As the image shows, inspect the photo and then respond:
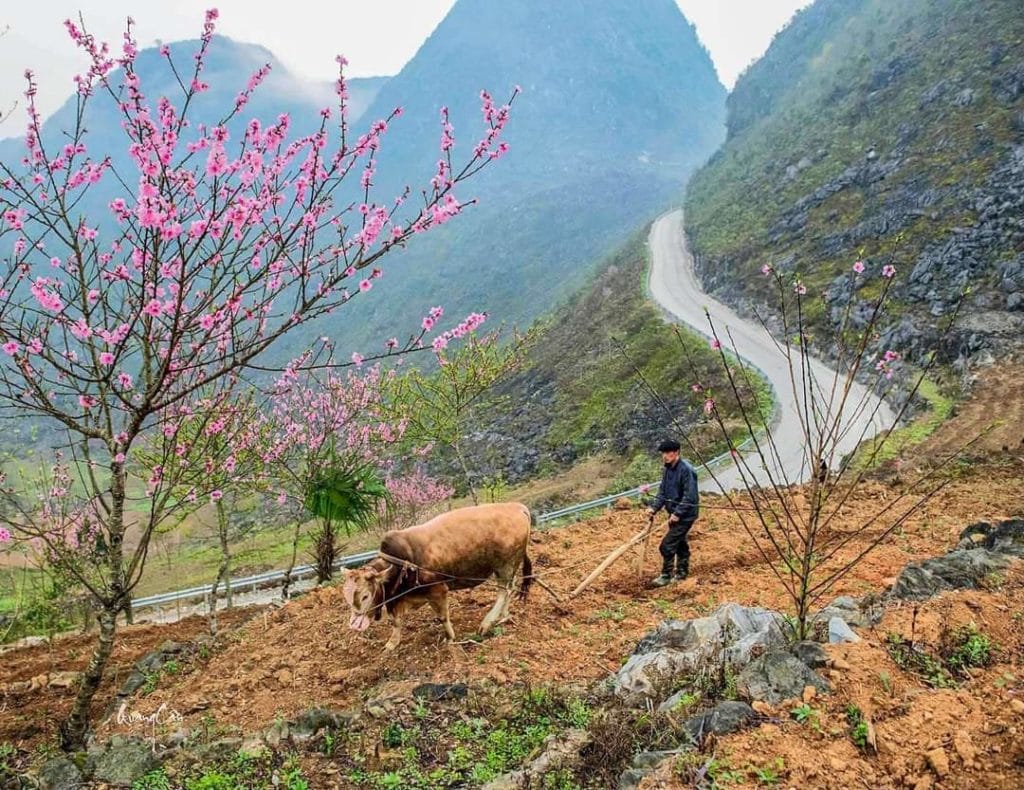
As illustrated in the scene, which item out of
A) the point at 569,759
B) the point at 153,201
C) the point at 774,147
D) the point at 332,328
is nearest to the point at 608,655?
the point at 569,759

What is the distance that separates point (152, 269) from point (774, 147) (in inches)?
2983

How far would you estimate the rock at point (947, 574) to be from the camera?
6.77 meters

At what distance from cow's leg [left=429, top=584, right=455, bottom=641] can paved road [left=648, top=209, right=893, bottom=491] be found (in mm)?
3671

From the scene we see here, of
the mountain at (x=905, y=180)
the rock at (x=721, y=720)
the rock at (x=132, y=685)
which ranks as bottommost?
the rock at (x=721, y=720)

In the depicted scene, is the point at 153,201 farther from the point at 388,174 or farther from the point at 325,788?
the point at 388,174

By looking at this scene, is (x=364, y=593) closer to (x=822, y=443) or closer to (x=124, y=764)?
(x=124, y=764)

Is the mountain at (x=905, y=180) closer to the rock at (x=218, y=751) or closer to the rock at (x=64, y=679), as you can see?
the rock at (x=218, y=751)

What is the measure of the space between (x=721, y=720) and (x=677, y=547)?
17.6 feet

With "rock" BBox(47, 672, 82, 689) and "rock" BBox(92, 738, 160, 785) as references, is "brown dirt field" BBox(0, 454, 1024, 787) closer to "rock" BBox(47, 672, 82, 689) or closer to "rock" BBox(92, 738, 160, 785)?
"rock" BBox(47, 672, 82, 689)

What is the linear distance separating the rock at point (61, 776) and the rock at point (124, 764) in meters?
0.14

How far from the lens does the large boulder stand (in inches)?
228

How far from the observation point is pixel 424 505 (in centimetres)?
2317

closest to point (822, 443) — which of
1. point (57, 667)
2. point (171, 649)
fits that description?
point (171, 649)

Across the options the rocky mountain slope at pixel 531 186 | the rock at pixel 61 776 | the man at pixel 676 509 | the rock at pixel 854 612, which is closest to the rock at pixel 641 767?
the rock at pixel 854 612
